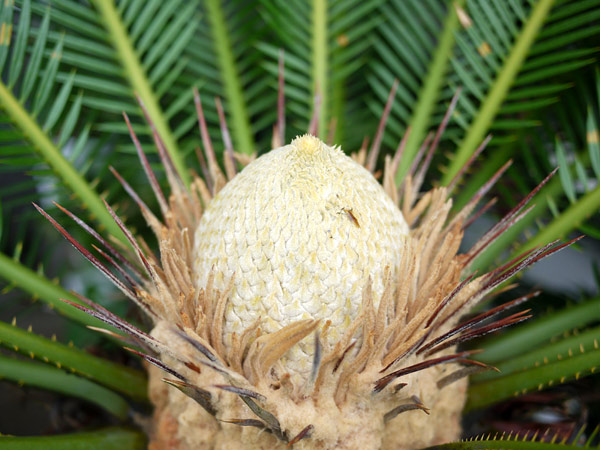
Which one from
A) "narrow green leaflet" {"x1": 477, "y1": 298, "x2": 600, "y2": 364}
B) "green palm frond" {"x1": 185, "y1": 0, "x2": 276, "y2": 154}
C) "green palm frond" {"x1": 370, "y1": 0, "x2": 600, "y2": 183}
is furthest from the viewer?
"green palm frond" {"x1": 185, "y1": 0, "x2": 276, "y2": 154}

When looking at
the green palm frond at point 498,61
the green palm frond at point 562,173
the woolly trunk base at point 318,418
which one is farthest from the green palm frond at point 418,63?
the woolly trunk base at point 318,418

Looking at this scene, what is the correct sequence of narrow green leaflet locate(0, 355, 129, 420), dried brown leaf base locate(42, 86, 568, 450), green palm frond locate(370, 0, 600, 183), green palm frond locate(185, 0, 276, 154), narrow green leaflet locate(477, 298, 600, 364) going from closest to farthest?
dried brown leaf base locate(42, 86, 568, 450) < narrow green leaflet locate(0, 355, 129, 420) < narrow green leaflet locate(477, 298, 600, 364) < green palm frond locate(370, 0, 600, 183) < green palm frond locate(185, 0, 276, 154)

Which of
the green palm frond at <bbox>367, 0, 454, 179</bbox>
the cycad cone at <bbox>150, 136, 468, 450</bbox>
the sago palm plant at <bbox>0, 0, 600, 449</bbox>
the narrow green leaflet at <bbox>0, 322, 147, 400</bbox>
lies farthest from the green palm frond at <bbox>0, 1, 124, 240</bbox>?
the green palm frond at <bbox>367, 0, 454, 179</bbox>

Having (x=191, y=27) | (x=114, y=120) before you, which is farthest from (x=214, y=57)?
(x=114, y=120)

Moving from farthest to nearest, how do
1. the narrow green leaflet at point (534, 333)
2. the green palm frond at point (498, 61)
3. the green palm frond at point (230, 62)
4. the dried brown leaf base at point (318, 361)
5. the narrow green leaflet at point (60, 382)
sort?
the green palm frond at point (230, 62)
the green palm frond at point (498, 61)
the narrow green leaflet at point (534, 333)
the narrow green leaflet at point (60, 382)
the dried brown leaf base at point (318, 361)

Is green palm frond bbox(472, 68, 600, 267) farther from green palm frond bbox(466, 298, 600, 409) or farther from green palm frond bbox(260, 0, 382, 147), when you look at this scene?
green palm frond bbox(260, 0, 382, 147)

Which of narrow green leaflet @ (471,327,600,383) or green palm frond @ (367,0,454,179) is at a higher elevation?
green palm frond @ (367,0,454,179)

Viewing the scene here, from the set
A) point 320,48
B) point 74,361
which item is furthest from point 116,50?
point 74,361

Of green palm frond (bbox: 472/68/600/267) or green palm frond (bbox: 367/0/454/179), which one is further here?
green palm frond (bbox: 367/0/454/179)

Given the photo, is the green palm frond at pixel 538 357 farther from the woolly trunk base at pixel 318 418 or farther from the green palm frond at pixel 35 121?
the green palm frond at pixel 35 121

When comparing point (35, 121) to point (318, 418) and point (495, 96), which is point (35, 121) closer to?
point (318, 418)
